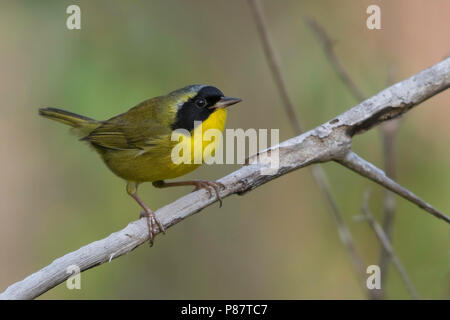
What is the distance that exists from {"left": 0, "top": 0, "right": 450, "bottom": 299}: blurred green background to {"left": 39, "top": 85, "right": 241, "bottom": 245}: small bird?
863 mm

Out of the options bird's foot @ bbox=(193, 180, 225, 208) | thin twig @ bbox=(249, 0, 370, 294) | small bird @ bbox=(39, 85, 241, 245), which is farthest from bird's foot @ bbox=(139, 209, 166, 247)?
thin twig @ bbox=(249, 0, 370, 294)

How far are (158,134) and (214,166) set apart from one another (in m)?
2.34

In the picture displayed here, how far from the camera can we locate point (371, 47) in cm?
638

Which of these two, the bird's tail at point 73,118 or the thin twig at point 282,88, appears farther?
the bird's tail at point 73,118

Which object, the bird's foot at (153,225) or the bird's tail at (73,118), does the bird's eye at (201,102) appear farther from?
the bird's tail at (73,118)

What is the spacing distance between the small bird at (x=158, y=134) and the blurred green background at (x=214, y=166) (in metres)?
0.86

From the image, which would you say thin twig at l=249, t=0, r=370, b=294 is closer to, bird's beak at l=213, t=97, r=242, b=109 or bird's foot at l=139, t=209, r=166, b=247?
bird's beak at l=213, t=97, r=242, b=109

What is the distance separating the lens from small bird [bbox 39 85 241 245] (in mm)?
4178

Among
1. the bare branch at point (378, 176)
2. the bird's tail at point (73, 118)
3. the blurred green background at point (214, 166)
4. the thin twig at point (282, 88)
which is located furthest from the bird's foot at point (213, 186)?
the blurred green background at point (214, 166)

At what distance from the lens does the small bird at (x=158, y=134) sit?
13.7 feet

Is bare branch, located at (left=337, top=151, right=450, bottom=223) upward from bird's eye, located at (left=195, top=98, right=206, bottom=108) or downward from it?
downward

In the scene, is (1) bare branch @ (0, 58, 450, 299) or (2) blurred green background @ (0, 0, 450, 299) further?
(2) blurred green background @ (0, 0, 450, 299)
